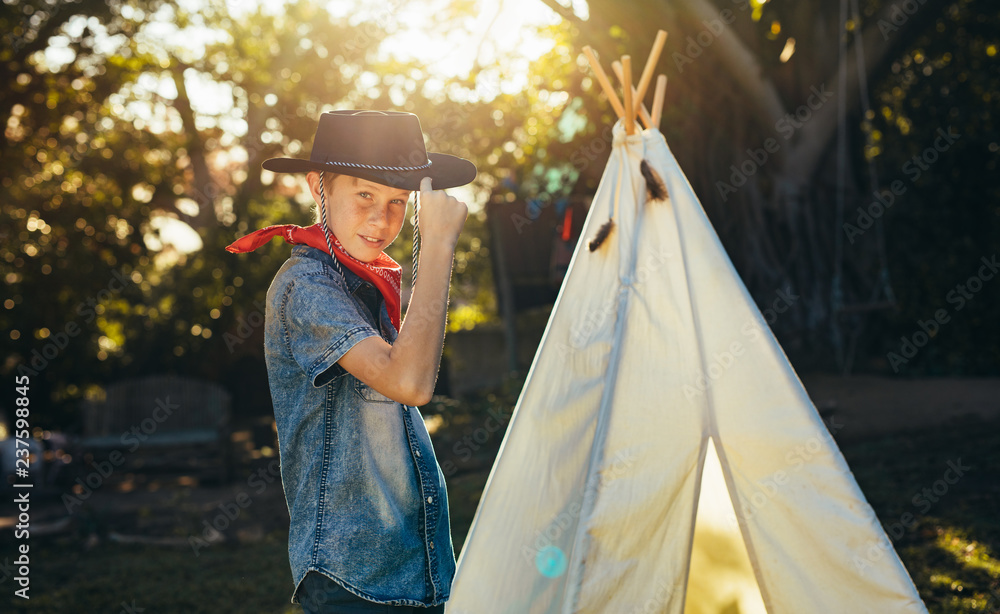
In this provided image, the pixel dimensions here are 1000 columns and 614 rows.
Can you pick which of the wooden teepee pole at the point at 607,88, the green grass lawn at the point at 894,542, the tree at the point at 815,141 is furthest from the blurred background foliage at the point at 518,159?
the wooden teepee pole at the point at 607,88

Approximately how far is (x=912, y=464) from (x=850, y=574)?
176 inches

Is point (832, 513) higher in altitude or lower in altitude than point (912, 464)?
higher

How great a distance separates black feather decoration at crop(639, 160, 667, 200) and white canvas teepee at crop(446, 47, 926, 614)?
126 millimetres

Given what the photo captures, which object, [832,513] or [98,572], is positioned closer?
[832,513]

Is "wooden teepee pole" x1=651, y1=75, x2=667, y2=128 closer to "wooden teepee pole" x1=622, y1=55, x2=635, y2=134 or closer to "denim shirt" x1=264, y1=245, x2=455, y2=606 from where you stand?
"wooden teepee pole" x1=622, y1=55, x2=635, y2=134

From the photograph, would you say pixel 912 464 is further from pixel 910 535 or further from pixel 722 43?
pixel 722 43

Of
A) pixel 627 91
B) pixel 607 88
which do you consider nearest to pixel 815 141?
pixel 607 88

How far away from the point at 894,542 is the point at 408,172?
13.7ft

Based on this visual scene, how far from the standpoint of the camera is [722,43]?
27.0 feet

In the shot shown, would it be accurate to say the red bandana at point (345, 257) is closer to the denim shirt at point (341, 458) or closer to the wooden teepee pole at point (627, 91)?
the denim shirt at point (341, 458)

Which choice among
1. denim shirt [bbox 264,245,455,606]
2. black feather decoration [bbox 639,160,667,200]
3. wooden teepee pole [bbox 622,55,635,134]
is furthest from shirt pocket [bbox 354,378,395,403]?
wooden teepee pole [bbox 622,55,635,134]

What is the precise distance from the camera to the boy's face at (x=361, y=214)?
1854mm

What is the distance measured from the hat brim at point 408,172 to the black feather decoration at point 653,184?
116 cm

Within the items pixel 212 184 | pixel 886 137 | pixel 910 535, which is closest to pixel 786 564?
pixel 910 535
